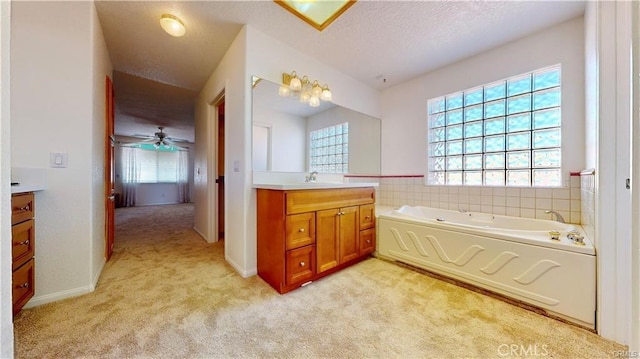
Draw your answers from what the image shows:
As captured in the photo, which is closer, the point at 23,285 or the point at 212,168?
the point at 23,285

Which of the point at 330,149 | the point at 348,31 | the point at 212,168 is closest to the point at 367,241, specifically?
the point at 330,149

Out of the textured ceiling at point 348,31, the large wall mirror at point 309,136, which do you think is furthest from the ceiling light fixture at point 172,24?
the large wall mirror at point 309,136

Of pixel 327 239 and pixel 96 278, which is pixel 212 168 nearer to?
pixel 96 278

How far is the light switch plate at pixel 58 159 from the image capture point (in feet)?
5.16

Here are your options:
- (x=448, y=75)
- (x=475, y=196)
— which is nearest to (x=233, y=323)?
(x=475, y=196)

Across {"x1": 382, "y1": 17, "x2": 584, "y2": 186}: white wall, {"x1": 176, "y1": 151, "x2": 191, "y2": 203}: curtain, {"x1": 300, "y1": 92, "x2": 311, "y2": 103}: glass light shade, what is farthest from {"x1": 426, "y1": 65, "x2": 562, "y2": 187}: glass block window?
{"x1": 176, "y1": 151, "x2": 191, "y2": 203}: curtain

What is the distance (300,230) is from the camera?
71.1 inches

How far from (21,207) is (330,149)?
254 cm

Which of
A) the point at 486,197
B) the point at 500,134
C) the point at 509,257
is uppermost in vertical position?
the point at 500,134

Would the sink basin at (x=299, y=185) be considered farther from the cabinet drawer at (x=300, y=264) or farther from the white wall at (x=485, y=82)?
the white wall at (x=485, y=82)

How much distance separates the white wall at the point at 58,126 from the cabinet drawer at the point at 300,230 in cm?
151

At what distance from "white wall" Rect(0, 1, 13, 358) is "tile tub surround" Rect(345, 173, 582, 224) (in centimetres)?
284

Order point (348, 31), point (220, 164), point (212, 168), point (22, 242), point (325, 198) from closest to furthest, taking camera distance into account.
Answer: point (22, 242) < point (325, 198) < point (348, 31) < point (212, 168) < point (220, 164)

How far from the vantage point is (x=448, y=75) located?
2730 millimetres
